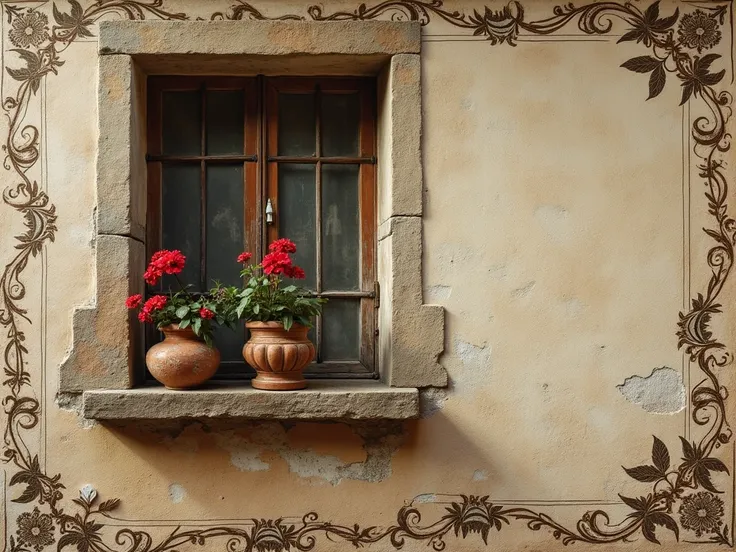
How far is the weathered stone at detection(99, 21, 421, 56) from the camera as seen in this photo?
3.06m

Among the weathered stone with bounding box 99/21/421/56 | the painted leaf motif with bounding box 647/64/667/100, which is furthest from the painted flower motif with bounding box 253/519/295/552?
the painted leaf motif with bounding box 647/64/667/100

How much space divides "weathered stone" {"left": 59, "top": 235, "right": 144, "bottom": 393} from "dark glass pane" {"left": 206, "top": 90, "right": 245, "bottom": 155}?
2.10 ft

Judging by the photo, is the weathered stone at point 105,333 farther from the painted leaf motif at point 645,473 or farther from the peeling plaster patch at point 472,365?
the painted leaf motif at point 645,473

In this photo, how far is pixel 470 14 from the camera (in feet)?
10.2

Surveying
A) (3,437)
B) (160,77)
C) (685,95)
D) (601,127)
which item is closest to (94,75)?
(160,77)

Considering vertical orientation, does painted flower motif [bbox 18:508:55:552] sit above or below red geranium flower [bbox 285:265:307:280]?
below

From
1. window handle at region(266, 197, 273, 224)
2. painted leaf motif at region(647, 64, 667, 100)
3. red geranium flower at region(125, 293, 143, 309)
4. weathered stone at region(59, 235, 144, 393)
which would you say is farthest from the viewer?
window handle at region(266, 197, 273, 224)

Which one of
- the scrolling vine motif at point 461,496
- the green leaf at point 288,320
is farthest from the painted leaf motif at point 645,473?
the green leaf at point 288,320

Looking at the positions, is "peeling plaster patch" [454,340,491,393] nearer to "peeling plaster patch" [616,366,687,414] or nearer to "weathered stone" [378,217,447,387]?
"weathered stone" [378,217,447,387]

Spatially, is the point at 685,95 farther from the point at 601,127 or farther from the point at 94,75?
the point at 94,75

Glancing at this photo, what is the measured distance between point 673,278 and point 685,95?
791 millimetres

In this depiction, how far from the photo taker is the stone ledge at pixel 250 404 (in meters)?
2.87

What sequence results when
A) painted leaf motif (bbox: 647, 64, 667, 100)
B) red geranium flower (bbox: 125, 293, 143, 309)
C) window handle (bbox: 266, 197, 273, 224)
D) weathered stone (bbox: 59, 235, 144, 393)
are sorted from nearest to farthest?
1. red geranium flower (bbox: 125, 293, 143, 309)
2. weathered stone (bbox: 59, 235, 144, 393)
3. painted leaf motif (bbox: 647, 64, 667, 100)
4. window handle (bbox: 266, 197, 273, 224)

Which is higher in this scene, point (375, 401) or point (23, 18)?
point (23, 18)
